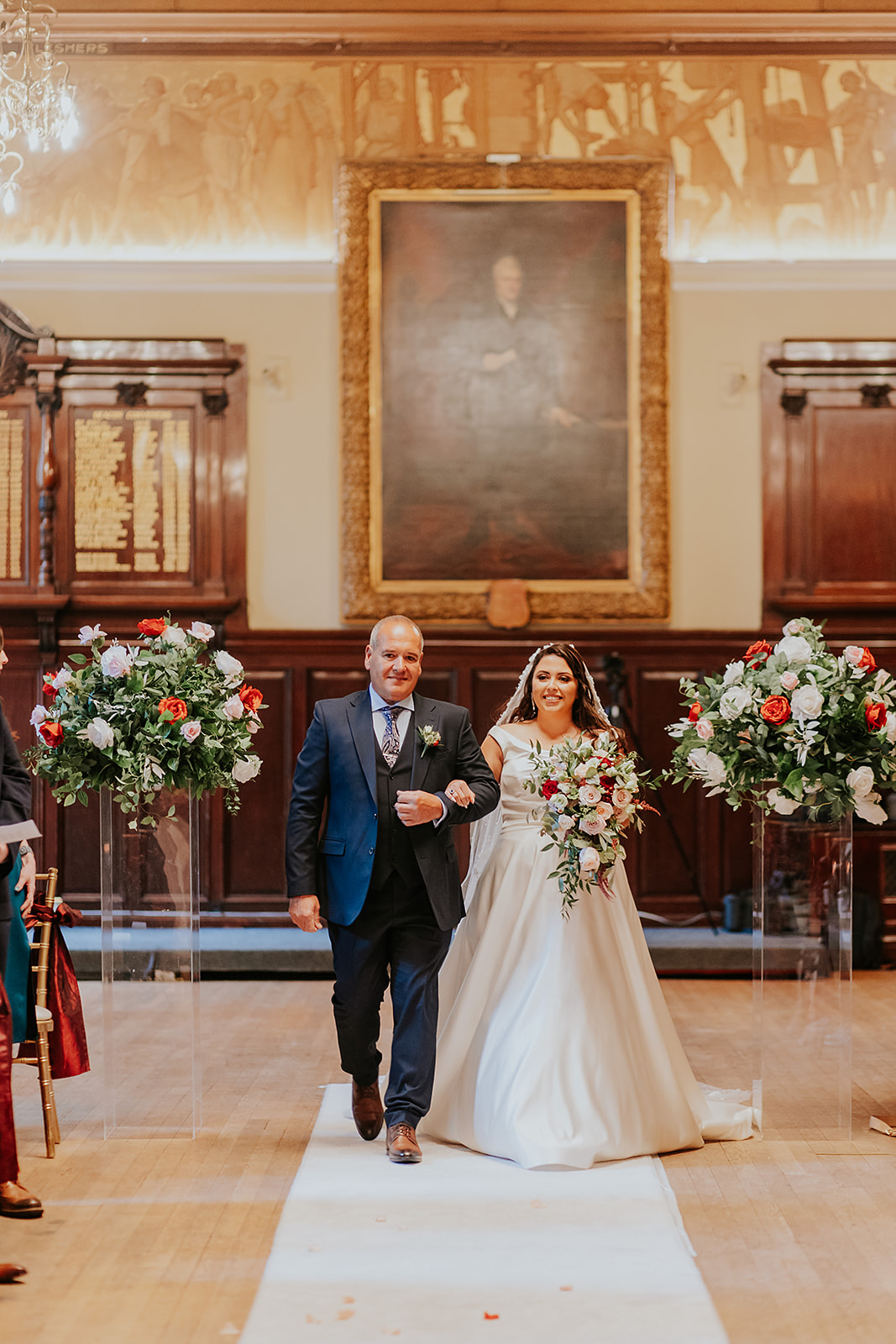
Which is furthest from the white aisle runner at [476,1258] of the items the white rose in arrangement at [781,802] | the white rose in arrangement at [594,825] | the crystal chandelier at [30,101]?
the crystal chandelier at [30,101]

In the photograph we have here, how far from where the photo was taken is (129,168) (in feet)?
28.8

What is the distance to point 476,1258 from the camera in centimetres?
351

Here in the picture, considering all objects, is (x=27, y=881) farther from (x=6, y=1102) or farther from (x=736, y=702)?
(x=736, y=702)

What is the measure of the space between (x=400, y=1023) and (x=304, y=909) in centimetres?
49

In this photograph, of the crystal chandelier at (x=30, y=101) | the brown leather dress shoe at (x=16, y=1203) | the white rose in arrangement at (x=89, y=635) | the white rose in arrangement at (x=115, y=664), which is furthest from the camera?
the crystal chandelier at (x=30, y=101)

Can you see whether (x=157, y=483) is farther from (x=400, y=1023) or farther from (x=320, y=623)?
(x=400, y=1023)

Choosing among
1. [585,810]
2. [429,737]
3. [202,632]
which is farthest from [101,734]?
[585,810]

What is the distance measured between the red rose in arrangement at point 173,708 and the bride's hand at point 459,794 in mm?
981

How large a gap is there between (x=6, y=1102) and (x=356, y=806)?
1.43 m

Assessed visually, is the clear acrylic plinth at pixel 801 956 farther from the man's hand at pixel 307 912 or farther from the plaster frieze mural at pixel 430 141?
the plaster frieze mural at pixel 430 141

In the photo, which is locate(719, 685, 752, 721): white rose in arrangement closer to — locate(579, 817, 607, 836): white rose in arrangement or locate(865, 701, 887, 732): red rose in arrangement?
locate(865, 701, 887, 732): red rose in arrangement

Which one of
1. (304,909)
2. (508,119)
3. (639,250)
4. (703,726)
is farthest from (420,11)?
(304,909)

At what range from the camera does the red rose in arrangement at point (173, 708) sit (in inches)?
182

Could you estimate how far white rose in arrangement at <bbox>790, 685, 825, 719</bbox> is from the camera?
177 inches
